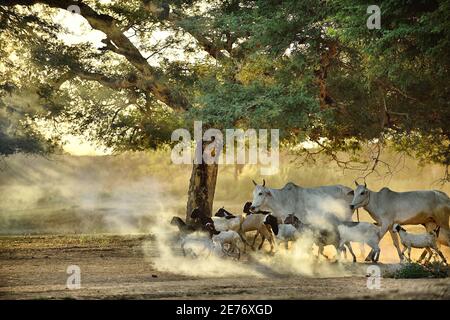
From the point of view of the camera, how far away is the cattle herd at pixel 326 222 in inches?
674

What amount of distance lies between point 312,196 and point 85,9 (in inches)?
464

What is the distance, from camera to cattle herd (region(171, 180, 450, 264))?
56.2 ft

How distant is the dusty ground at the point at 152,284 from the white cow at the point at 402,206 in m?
2.86

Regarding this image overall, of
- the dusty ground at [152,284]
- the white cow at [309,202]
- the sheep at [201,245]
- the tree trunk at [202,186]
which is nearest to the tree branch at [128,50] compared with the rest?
the tree trunk at [202,186]

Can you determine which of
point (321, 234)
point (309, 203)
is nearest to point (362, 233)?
point (321, 234)

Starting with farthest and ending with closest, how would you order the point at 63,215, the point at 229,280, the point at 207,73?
the point at 63,215 → the point at 207,73 → the point at 229,280

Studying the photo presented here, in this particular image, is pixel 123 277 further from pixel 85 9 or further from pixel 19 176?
pixel 19 176

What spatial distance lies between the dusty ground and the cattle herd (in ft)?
3.14

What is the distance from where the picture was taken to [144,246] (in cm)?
2706

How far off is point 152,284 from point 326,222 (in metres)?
6.00

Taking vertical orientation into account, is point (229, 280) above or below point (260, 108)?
below

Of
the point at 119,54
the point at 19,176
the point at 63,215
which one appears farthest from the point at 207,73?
the point at 19,176

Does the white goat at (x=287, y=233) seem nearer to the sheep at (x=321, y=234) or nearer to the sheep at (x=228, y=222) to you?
the sheep at (x=321, y=234)

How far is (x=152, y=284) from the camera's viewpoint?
14.8 metres
